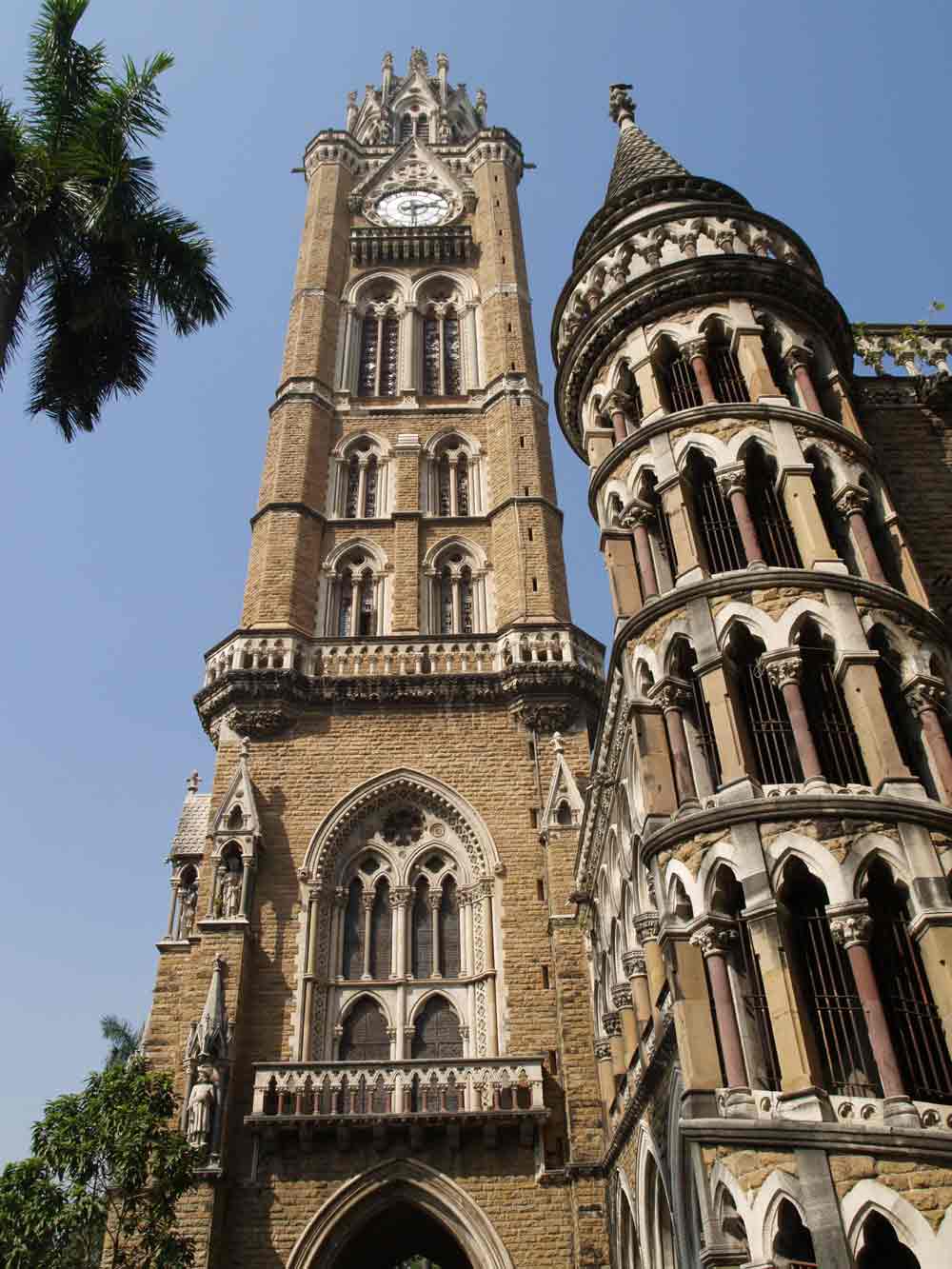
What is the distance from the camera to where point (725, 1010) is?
34.2 ft

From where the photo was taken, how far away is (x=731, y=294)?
15.0 meters

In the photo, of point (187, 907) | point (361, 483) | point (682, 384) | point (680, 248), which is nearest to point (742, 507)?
point (682, 384)

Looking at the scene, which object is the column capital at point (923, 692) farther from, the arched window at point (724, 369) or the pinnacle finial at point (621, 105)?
Result: the pinnacle finial at point (621, 105)

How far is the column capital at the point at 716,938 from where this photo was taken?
10734 mm

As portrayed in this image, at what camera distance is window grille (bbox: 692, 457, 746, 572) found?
13.2 metres

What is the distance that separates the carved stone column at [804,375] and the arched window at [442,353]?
17368 mm

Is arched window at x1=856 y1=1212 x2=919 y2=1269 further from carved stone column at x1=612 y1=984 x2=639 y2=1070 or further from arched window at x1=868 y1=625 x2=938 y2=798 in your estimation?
carved stone column at x1=612 y1=984 x2=639 y2=1070

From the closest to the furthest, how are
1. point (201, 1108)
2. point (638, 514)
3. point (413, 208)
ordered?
point (638, 514) < point (201, 1108) < point (413, 208)

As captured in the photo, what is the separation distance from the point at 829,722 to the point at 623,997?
6103 millimetres

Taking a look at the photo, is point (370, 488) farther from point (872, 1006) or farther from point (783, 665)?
point (872, 1006)

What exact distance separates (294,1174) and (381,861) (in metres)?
5.83

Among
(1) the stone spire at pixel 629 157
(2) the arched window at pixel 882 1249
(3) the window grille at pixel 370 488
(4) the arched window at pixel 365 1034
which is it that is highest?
(3) the window grille at pixel 370 488

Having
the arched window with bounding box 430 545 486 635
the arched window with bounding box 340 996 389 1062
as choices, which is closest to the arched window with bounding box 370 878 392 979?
the arched window with bounding box 340 996 389 1062

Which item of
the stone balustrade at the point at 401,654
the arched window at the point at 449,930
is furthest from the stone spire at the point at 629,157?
the arched window at the point at 449,930
